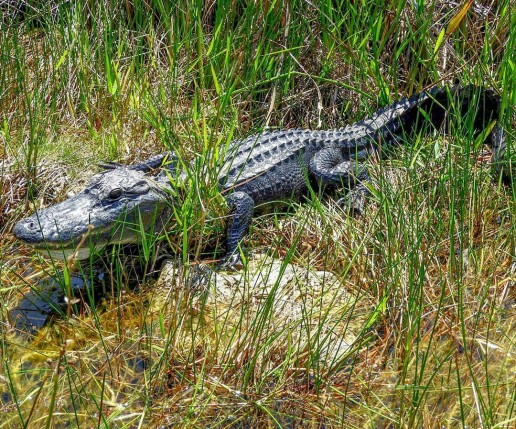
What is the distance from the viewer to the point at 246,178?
14.1ft

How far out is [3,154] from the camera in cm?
430

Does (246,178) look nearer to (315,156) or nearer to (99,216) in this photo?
(315,156)

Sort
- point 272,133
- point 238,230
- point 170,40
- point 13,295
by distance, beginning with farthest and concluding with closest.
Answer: point 170,40
point 272,133
point 238,230
point 13,295

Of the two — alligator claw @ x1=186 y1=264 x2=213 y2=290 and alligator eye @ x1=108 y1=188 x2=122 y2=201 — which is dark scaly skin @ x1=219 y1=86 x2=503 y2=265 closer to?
alligator claw @ x1=186 y1=264 x2=213 y2=290

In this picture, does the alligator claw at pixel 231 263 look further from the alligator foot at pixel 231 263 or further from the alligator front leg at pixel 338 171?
the alligator front leg at pixel 338 171

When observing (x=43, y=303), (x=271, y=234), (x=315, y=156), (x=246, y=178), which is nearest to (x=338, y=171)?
(x=315, y=156)

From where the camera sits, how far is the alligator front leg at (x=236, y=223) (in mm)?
3906

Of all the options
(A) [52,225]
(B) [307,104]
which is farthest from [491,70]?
(A) [52,225]

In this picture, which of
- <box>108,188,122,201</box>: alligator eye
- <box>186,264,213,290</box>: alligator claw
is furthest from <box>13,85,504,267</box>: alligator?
<box>186,264,213,290</box>: alligator claw

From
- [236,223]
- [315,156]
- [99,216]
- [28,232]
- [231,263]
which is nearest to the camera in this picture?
[28,232]

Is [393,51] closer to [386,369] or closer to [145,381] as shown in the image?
[386,369]

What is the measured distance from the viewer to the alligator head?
137 inches

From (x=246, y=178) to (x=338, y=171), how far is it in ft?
1.92

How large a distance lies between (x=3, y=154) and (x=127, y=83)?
908 mm
